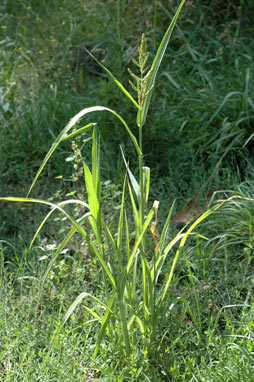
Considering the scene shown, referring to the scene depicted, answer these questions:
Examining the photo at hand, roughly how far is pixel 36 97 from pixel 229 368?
2.81 m

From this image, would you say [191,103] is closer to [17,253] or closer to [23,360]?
[17,253]

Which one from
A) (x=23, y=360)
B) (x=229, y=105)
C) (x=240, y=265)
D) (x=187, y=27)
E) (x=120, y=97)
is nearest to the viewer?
(x=23, y=360)

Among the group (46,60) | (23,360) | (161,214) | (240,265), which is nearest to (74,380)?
(23,360)

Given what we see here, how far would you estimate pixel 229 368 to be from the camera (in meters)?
2.07

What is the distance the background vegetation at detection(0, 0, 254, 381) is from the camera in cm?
229

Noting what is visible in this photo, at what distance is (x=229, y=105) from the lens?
376 centimetres

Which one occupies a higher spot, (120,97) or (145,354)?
(120,97)

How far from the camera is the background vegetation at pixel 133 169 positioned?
229cm

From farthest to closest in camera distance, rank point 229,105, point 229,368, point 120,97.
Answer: point 229,105, point 120,97, point 229,368

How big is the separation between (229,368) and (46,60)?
11.5 ft

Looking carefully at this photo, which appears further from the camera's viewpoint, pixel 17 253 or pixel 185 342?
pixel 17 253

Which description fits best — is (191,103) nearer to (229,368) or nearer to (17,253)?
(17,253)

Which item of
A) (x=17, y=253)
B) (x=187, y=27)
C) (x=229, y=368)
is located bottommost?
(x=17, y=253)

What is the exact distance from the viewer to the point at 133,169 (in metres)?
3.65
